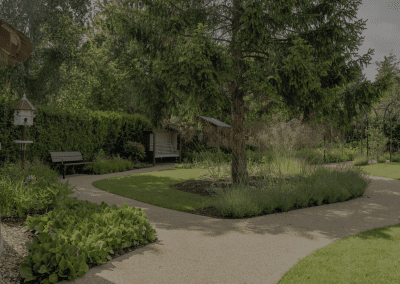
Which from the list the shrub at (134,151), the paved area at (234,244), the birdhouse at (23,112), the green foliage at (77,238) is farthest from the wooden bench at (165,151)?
the green foliage at (77,238)

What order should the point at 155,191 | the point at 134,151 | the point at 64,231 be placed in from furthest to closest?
the point at 134,151
the point at 155,191
the point at 64,231

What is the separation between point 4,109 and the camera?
849 cm

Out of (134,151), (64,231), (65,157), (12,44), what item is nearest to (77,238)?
(64,231)

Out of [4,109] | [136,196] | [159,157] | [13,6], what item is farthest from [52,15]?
[136,196]

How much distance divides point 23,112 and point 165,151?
8344mm

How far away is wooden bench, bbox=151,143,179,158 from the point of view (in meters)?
15.3

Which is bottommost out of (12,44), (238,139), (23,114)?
(238,139)

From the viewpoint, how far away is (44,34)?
13.4 meters

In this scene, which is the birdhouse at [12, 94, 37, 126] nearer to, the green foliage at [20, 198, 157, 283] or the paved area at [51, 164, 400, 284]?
the paved area at [51, 164, 400, 284]

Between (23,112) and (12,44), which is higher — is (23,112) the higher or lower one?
the lower one

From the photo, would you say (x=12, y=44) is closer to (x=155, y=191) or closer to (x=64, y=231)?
(x=64, y=231)

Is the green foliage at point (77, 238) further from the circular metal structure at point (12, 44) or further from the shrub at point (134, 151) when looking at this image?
the shrub at point (134, 151)

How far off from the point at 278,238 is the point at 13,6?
46.2ft

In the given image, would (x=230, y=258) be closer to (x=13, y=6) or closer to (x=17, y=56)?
(x=17, y=56)
